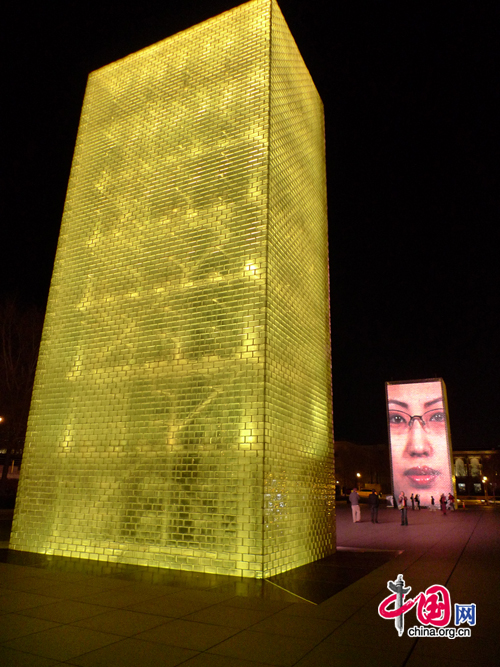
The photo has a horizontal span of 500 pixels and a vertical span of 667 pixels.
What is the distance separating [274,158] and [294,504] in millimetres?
6703

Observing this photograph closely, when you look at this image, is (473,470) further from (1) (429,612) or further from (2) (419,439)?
(1) (429,612)

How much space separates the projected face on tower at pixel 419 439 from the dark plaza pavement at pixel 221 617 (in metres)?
30.6

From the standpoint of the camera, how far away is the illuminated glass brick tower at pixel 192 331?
7324 millimetres

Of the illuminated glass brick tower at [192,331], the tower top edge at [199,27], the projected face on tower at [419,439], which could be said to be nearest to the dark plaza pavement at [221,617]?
the illuminated glass brick tower at [192,331]

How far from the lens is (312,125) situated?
12.7 meters

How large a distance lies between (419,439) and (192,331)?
3384 centimetres

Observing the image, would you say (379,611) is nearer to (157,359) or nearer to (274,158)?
(157,359)

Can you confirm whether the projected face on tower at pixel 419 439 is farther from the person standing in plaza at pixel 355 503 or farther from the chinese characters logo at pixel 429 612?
the chinese characters logo at pixel 429 612

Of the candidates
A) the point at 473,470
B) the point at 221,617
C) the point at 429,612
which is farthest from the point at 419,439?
the point at 473,470

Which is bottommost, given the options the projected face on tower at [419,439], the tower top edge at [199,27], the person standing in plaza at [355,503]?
the person standing in plaza at [355,503]

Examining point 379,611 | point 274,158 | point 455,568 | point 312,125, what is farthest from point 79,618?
point 312,125

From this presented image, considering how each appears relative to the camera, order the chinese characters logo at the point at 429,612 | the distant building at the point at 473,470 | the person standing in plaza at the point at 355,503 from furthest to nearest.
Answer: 1. the distant building at the point at 473,470
2. the person standing in plaza at the point at 355,503
3. the chinese characters logo at the point at 429,612

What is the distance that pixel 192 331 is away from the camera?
8242 millimetres

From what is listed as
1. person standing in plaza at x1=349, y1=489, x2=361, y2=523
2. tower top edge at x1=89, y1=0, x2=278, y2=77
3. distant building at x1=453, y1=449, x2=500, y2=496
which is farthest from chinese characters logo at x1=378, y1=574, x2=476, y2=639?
distant building at x1=453, y1=449, x2=500, y2=496
